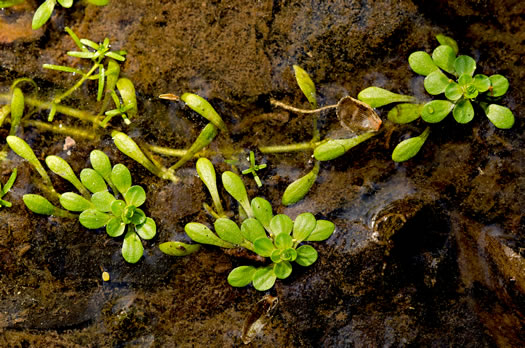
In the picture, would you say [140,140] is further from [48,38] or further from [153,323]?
[153,323]

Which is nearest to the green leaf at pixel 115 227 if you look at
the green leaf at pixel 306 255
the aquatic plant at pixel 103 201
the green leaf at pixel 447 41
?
the aquatic plant at pixel 103 201

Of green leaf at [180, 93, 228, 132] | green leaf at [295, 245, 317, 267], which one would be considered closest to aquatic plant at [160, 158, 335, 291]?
green leaf at [295, 245, 317, 267]

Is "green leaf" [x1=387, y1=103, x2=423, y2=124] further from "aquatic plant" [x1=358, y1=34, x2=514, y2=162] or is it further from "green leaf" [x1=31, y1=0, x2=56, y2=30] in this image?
"green leaf" [x1=31, y1=0, x2=56, y2=30]

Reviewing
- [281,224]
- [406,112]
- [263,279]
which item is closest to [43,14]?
[281,224]

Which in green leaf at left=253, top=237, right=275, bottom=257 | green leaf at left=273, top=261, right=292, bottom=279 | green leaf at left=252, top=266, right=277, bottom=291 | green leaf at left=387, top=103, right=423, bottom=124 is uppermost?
green leaf at left=387, top=103, right=423, bottom=124

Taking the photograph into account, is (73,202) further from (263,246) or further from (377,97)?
(377,97)

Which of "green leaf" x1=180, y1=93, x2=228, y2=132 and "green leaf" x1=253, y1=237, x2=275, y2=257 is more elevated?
"green leaf" x1=180, y1=93, x2=228, y2=132
